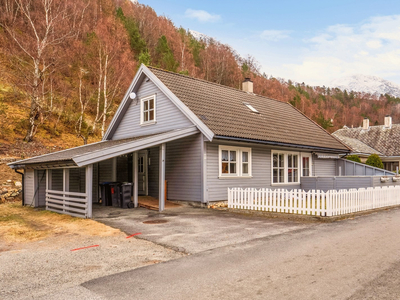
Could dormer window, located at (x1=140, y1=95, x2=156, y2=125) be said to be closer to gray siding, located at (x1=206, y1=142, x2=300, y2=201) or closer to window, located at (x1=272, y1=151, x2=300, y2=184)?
gray siding, located at (x1=206, y1=142, x2=300, y2=201)

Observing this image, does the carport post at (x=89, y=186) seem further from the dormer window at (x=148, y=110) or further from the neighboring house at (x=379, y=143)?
the neighboring house at (x=379, y=143)

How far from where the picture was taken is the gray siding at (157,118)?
16.2 meters

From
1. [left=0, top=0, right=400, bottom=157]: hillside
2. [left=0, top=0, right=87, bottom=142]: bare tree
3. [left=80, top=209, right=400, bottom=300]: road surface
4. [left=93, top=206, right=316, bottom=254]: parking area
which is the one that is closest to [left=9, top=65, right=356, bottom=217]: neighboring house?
[left=93, top=206, right=316, bottom=254]: parking area

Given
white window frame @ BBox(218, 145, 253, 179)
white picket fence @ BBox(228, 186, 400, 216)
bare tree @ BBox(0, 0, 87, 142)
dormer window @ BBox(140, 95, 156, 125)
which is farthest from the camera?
bare tree @ BBox(0, 0, 87, 142)

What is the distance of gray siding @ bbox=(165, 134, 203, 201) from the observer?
1502cm

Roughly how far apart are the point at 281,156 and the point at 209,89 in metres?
5.57

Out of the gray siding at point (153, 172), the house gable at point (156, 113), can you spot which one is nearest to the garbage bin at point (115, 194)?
the gray siding at point (153, 172)

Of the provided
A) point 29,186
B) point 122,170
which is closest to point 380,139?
point 122,170

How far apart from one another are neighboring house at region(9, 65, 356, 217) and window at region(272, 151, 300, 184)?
54 mm

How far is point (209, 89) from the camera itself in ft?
63.8

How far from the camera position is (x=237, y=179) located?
632 inches

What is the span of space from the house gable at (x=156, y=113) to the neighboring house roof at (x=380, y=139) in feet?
90.5

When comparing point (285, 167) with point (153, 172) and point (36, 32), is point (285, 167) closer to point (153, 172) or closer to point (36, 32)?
point (153, 172)

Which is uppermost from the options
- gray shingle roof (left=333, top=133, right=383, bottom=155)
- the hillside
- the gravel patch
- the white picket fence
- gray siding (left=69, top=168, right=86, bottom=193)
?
the hillside
